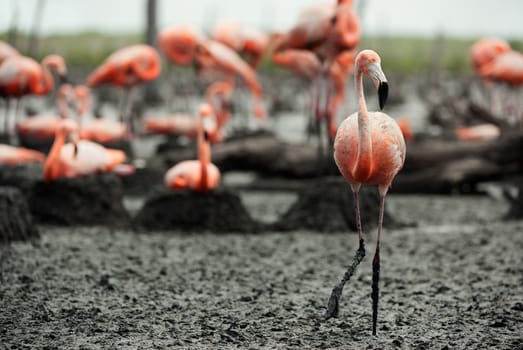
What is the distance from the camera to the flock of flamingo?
12.3 ft

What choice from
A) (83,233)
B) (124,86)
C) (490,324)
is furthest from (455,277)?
(124,86)

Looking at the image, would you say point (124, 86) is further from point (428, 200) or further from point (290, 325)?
point (290, 325)

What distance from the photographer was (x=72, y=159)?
6.44 m

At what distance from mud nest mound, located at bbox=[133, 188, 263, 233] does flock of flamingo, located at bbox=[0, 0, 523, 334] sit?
0.11 metres

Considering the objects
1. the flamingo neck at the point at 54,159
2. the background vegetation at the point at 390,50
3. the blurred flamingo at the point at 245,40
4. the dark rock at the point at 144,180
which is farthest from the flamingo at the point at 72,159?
the background vegetation at the point at 390,50

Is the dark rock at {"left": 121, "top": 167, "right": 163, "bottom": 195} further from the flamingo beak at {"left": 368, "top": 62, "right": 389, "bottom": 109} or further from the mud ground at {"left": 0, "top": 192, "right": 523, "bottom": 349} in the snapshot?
the flamingo beak at {"left": 368, "top": 62, "right": 389, "bottom": 109}

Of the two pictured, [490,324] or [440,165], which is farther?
[440,165]

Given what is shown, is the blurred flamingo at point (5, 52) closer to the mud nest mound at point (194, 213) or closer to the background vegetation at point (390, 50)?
the mud nest mound at point (194, 213)

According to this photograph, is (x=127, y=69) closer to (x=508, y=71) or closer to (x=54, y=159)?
(x=54, y=159)

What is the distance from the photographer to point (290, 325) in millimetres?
3871

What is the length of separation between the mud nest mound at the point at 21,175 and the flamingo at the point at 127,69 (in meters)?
2.39

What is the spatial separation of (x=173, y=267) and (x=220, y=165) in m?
3.34

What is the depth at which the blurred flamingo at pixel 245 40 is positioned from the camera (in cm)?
1177

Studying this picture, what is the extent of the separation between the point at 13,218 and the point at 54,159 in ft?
2.87
